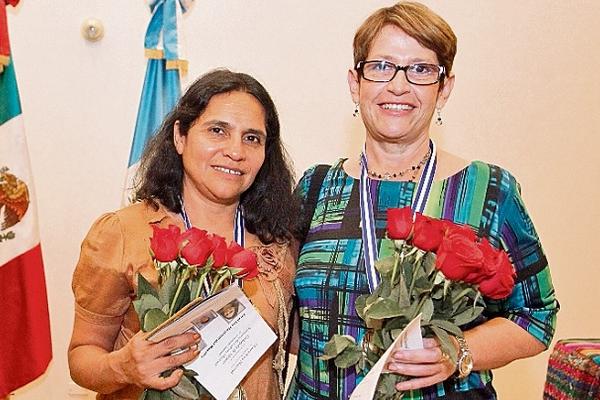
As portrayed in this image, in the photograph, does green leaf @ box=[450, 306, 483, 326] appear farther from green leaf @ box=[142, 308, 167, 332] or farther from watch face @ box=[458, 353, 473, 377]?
green leaf @ box=[142, 308, 167, 332]

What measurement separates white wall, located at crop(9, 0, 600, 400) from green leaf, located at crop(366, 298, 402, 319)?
221 cm

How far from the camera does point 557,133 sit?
11.9 feet

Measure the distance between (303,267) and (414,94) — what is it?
1.68 ft

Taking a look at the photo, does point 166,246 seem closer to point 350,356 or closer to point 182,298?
point 182,298

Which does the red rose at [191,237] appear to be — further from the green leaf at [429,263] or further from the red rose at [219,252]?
the green leaf at [429,263]

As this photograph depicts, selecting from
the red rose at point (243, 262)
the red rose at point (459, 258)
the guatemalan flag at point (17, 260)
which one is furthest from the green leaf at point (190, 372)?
the guatemalan flag at point (17, 260)

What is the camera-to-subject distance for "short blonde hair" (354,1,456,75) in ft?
5.82

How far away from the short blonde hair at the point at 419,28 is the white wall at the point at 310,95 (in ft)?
5.68

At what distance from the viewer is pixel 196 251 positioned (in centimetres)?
139

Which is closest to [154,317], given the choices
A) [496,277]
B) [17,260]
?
[496,277]

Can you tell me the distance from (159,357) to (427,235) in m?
0.58

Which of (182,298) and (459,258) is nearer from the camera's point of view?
(459,258)

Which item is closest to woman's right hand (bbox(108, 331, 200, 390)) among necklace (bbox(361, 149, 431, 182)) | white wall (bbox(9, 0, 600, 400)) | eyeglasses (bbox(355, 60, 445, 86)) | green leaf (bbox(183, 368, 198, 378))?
green leaf (bbox(183, 368, 198, 378))

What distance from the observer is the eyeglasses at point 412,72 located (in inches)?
70.6
